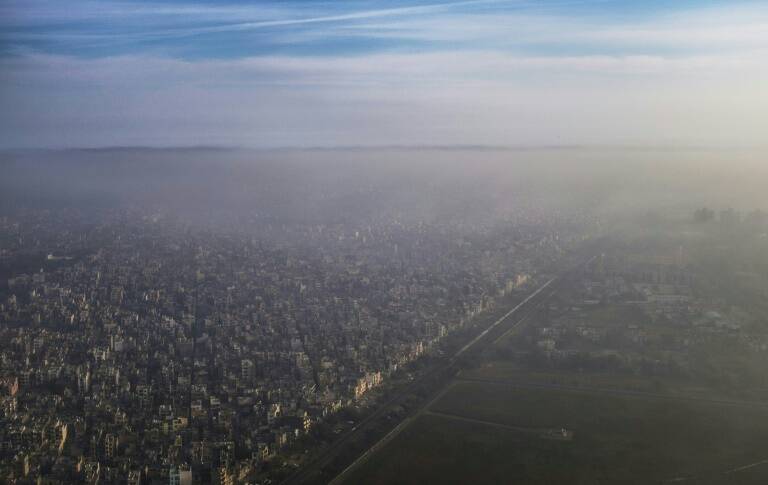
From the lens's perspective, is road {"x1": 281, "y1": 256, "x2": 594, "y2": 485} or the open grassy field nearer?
the open grassy field

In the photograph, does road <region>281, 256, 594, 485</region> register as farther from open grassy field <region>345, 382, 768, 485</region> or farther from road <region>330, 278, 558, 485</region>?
open grassy field <region>345, 382, 768, 485</region>

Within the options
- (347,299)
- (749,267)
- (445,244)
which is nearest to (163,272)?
(347,299)

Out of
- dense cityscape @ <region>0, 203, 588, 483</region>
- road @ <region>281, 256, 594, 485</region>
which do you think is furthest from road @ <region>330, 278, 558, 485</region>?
dense cityscape @ <region>0, 203, 588, 483</region>

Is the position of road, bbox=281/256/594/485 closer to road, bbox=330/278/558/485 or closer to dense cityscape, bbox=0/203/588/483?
road, bbox=330/278/558/485

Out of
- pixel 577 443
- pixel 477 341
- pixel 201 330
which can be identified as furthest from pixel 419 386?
pixel 201 330

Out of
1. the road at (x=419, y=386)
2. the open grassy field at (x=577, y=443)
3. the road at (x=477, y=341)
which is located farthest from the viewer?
the road at (x=477, y=341)

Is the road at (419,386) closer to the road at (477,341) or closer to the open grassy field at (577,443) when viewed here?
the road at (477,341)

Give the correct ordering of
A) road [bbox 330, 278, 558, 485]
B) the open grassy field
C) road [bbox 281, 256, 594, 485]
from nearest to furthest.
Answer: the open grassy field → road [bbox 281, 256, 594, 485] → road [bbox 330, 278, 558, 485]

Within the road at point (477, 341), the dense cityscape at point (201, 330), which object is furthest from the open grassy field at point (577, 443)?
the dense cityscape at point (201, 330)

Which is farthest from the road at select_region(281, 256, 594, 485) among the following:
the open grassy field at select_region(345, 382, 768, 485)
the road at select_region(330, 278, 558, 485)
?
the open grassy field at select_region(345, 382, 768, 485)

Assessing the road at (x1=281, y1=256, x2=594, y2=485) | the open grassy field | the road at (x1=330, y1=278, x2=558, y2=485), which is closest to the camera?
the open grassy field
